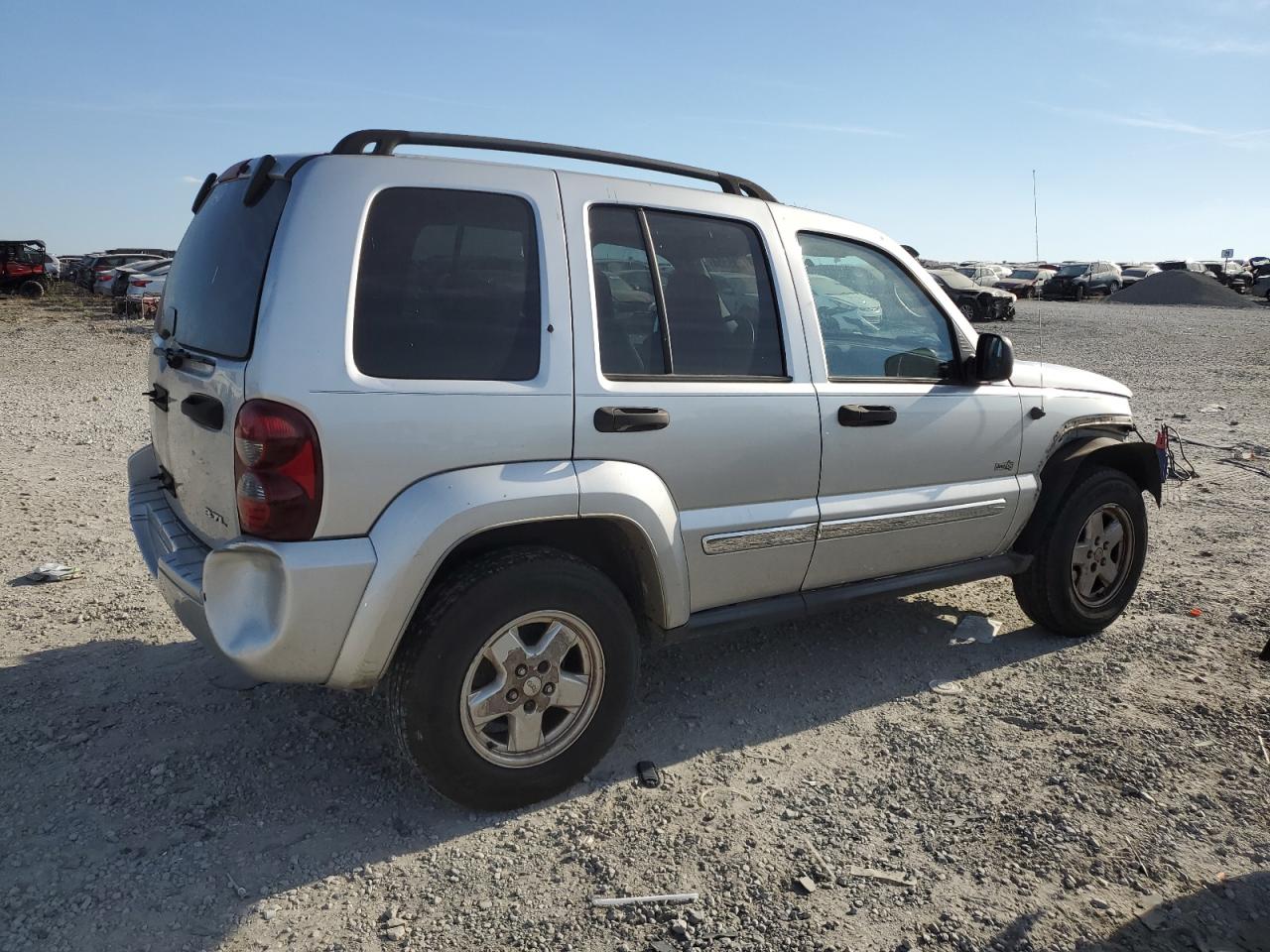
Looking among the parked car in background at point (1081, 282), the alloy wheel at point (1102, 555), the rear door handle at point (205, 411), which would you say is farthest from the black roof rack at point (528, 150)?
the parked car in background at point (1081, 282)

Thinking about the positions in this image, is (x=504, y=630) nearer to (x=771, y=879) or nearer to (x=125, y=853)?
(x=771, y=879)

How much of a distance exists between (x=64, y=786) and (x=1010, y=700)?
354cm

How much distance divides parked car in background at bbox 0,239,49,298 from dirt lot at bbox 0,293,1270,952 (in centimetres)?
3055

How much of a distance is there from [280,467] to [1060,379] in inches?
138

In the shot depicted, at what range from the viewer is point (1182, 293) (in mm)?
39000

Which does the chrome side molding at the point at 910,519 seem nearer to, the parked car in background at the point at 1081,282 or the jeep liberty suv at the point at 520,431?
the jeep liberty suv at the point at 520,431

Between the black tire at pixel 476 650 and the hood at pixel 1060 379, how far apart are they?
2.23 meters

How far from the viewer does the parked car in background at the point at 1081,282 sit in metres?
43.5

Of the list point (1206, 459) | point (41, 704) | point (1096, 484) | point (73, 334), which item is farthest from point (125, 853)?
point (73, 334)

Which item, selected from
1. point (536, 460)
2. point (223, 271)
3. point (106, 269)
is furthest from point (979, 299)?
point (106, 269)

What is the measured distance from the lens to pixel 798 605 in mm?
3779

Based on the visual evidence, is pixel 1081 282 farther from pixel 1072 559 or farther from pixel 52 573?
pixel 52 573

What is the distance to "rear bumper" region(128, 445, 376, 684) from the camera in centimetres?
270

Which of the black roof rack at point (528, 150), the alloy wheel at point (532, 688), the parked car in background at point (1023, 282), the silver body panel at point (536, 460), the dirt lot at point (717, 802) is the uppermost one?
the parked car in background at point (1023, 282)
